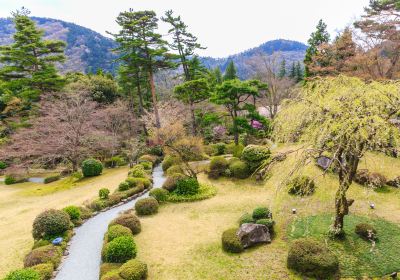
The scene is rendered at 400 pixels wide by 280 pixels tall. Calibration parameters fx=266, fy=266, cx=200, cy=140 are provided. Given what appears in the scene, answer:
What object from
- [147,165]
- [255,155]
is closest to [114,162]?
[147,165]

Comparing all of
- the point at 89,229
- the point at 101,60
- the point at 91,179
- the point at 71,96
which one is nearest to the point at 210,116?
the point at 91,179

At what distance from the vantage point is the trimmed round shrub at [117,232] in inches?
434

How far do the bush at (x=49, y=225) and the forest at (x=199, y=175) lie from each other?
0.18 ft

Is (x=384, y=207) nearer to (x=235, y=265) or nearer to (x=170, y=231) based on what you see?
(x=235, y=265)

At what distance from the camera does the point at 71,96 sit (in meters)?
26.7

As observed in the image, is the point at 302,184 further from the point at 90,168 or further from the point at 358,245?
the point at 90,168

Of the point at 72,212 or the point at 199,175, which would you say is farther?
the point at 199,175

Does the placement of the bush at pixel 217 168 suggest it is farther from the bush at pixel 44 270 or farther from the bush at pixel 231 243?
the bush at pixel 44 270

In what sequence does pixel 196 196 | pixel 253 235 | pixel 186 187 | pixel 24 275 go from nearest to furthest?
pixel 24 275, pixel 253 235, pixel 196 196, pixel 186 187

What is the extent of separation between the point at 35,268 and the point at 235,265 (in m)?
7.06

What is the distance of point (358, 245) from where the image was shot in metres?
10.1

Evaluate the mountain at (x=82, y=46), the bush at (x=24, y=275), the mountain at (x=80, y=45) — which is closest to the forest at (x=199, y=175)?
the bush at (x=24, y=275)

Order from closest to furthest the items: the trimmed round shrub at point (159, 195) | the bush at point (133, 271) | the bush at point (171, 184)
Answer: the bush at point (133, 271) → the trimmed round shrub at point (159, 195) → the bush at point (171, 184)

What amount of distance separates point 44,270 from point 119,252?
8.29 ft
